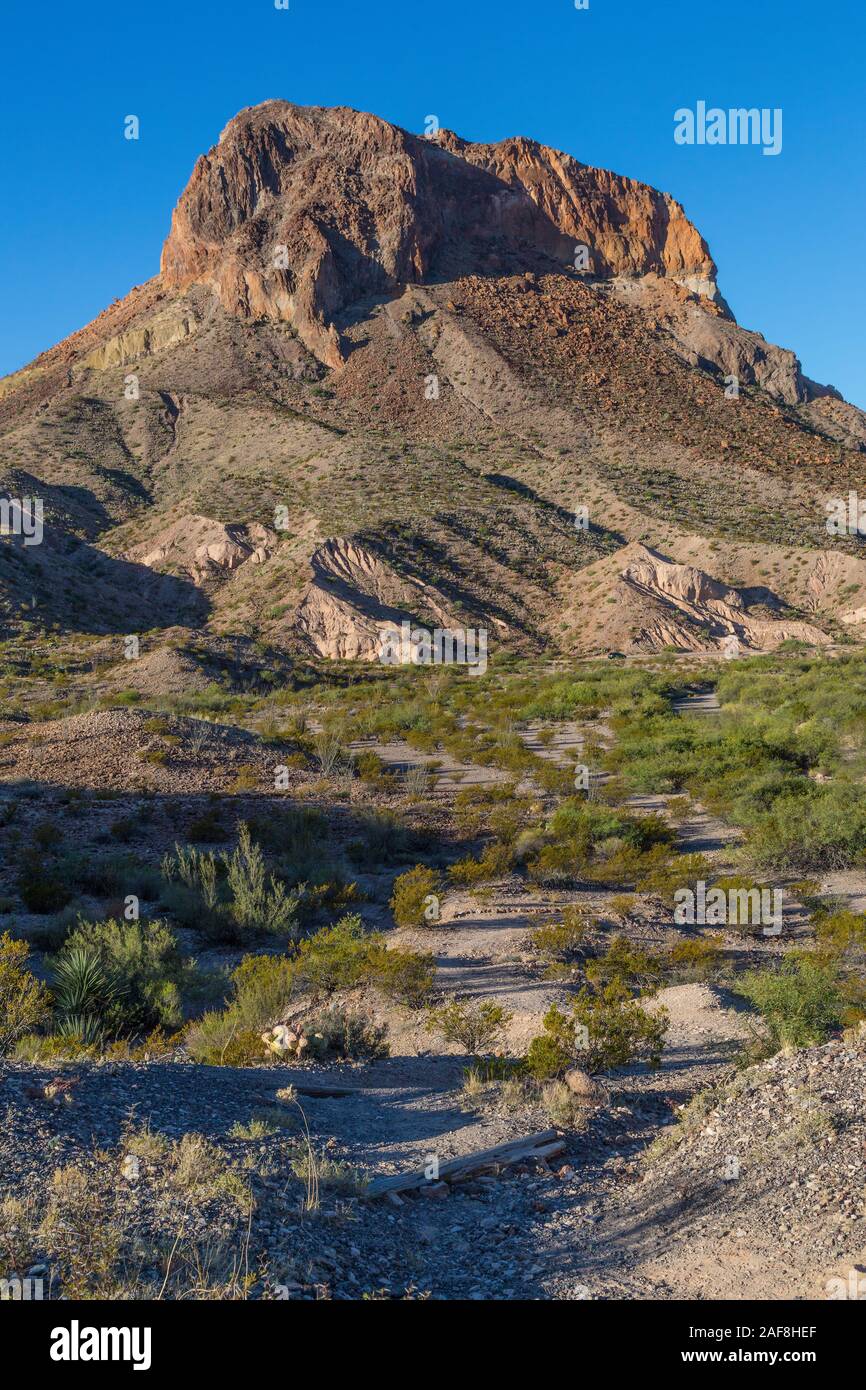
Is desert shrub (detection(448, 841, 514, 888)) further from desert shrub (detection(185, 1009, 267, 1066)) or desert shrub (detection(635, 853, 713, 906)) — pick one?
desert shrub (detection(185, 1009, 267, 1066))

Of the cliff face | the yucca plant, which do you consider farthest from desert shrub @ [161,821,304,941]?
the cliff face

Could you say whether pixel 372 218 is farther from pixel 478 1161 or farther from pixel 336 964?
pixel 478 1161

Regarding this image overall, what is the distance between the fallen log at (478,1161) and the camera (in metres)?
A: 5.67

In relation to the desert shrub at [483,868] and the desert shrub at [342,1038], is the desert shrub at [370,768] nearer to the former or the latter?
the desert shrub at [483,868]

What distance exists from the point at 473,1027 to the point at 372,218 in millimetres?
89670

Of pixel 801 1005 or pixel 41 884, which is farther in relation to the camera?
pixel 41 884

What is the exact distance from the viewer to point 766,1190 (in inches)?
215

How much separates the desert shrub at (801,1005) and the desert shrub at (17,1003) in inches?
253

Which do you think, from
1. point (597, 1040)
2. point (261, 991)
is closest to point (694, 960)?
point (597, 1040)

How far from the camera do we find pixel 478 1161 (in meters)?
6.14

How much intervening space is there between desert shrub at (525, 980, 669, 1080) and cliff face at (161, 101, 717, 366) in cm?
7589

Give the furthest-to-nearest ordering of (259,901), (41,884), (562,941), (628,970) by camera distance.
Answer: (41,884)
(259,901)
(562,941)
(628,970)

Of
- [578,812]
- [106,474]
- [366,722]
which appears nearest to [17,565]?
[106,474]

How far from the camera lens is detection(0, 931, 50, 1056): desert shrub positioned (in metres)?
8.08
